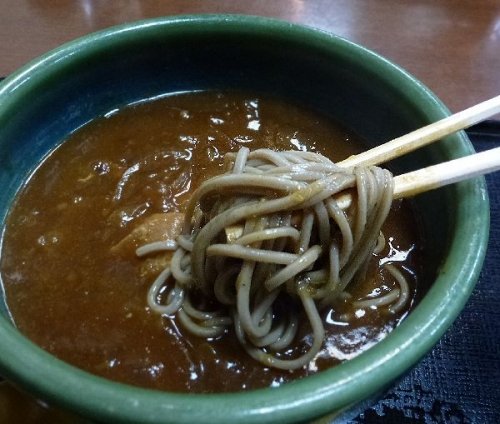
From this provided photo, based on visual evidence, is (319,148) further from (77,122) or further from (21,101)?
(21,101)

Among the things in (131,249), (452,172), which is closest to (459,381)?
(452,172)

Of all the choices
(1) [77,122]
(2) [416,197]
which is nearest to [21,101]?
(1) [77,122]

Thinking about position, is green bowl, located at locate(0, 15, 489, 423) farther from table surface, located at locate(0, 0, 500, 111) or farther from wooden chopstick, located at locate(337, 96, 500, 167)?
table surface, located at locate(0, 0, 500, 111)

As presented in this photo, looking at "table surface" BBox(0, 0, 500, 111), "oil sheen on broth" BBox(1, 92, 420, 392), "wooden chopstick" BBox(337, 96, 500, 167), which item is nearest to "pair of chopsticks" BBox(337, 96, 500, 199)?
"wooden chopstick" BBox(337, 96, 500, 167)

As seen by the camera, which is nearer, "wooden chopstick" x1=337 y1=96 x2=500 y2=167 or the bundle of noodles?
the bundle of noodles

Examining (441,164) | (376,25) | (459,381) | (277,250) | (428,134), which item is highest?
(376,25)

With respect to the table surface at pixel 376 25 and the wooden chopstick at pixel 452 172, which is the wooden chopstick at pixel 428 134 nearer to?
the wooden chopstick at pixel 452 172

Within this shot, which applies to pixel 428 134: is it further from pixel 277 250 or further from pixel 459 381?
pixel 459 381
